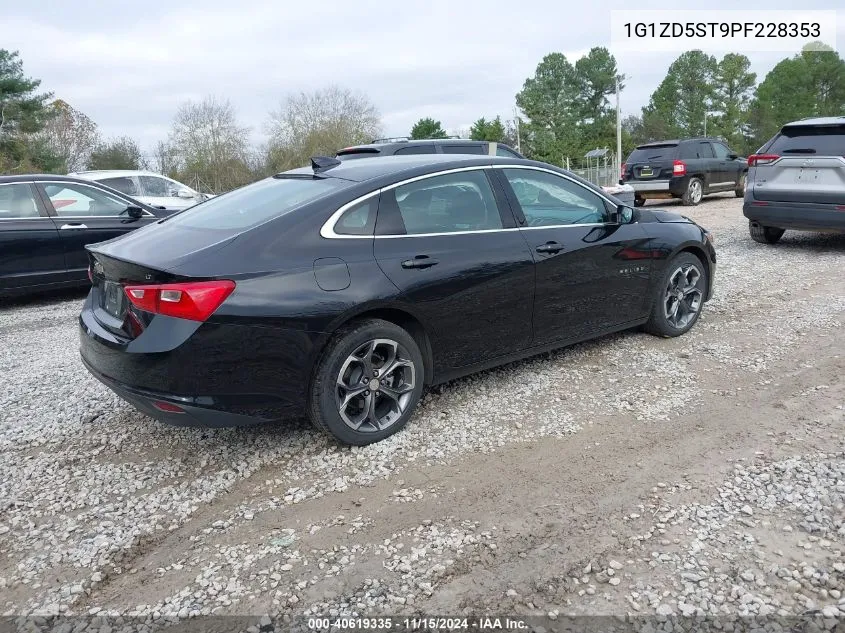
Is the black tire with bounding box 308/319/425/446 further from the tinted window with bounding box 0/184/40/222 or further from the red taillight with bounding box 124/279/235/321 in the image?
the tinted window with bounding box 0/184/40/222

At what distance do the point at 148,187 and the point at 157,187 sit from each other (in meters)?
0.26

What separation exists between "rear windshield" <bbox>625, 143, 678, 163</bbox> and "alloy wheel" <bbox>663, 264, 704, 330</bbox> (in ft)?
37.9

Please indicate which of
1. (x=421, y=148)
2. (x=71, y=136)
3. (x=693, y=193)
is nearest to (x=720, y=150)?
(x=693, y=193)

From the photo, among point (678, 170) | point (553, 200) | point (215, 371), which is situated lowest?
point (215, 371)

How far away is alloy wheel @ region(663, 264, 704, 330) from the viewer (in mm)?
5330

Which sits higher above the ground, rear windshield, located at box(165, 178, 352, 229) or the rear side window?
the rear side window

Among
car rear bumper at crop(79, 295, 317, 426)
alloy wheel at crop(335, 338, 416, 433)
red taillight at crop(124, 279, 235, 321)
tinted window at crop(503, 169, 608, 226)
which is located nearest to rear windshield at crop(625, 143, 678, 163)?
tinted window at crop(503, 169, 608, 226)

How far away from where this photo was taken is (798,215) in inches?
334

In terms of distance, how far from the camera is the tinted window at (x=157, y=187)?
13.0 meters

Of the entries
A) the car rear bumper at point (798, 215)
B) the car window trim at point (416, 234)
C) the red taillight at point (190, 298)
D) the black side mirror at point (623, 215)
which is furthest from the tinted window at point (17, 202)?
the car rear bumper at point (798, 215)

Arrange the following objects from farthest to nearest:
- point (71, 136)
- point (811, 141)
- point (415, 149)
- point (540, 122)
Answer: point (540, 122)
point (71, 136)
point (415, 149)
point (811, 141)

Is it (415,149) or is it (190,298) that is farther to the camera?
(415,149)

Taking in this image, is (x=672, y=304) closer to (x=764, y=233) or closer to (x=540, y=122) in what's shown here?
(x=764, y=233)

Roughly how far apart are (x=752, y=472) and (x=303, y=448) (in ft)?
7.67
